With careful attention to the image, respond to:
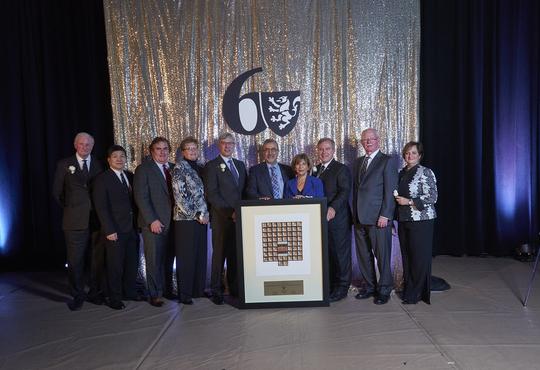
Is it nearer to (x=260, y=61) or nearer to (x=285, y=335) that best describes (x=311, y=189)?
(x=285, y=335)

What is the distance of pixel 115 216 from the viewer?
3.98 metres

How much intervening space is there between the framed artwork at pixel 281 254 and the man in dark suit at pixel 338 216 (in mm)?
271

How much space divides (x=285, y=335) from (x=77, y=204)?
2.05 meters

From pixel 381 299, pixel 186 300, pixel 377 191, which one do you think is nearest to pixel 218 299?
pixel 186 300

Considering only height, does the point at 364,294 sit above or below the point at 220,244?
below

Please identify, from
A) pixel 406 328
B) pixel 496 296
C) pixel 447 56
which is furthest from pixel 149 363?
pixel 447 56

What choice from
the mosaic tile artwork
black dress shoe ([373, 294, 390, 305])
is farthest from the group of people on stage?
the mosaic tile artwork

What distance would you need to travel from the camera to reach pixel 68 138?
5621 millimetres

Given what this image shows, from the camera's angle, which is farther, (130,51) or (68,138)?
(68,138)

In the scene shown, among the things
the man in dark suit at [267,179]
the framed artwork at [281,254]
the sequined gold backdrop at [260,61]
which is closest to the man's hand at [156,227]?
the framed artwork at [281,254]

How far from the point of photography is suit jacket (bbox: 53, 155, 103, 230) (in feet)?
13.0

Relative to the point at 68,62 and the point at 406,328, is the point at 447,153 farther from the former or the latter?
the point at 68,62

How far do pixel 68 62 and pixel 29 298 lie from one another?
2.70 meters

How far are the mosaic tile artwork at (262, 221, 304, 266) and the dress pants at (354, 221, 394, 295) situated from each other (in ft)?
2.06
